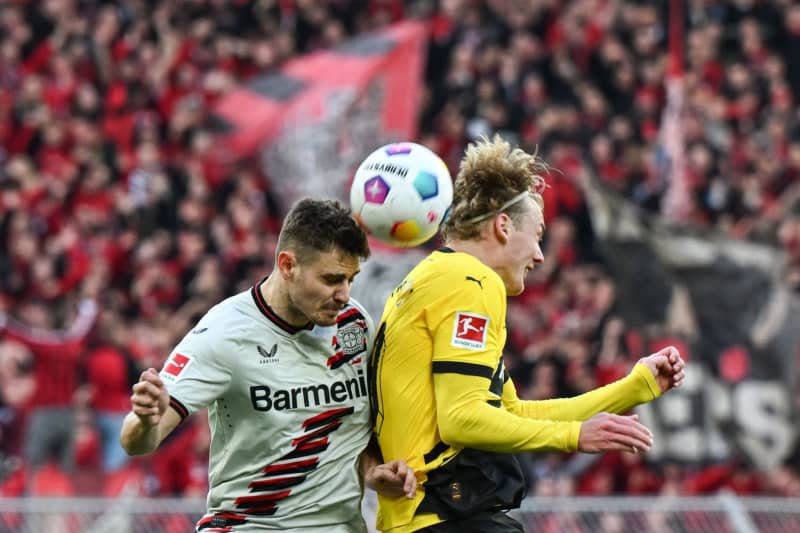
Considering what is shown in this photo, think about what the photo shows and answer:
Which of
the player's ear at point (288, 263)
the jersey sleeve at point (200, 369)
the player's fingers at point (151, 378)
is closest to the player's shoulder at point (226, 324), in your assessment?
the jersey sleeve at point (200, 369)

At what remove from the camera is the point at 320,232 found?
19.2 ft

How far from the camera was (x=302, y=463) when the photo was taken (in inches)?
233

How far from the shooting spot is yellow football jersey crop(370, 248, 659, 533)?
5.52 m

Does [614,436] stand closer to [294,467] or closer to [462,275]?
[462,275]

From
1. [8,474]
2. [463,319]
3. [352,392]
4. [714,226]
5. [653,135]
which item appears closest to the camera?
[463,319]

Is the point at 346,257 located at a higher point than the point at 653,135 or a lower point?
higher

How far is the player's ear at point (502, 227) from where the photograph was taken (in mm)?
5898

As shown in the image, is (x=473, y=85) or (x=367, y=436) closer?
(x=367, y=436)

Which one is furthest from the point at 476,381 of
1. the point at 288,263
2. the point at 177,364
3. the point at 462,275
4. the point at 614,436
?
the point at 177,364

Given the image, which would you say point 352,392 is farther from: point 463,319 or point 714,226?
point 714,226

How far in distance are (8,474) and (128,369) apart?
128 cm

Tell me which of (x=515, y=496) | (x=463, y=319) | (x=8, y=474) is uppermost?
(x=463, y=319)

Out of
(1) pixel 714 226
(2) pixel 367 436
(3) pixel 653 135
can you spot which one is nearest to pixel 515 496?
(2) pixel 367 436

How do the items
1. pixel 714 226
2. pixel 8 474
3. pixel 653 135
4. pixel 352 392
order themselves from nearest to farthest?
pixel 352 392, pixel 8 474, pixel 714 226, pixel 653 135
